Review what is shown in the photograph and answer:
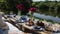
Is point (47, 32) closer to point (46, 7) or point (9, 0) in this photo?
point (9, 0)

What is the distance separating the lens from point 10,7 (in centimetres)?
1777

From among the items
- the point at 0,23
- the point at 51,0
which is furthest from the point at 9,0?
the point at 51,0

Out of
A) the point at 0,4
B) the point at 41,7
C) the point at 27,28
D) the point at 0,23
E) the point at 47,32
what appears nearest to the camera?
the point at 0,23

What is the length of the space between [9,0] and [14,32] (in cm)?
1056

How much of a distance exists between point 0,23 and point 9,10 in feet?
46.3

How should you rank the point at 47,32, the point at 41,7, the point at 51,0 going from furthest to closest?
the point at 51,0 → the point at 41,7 → the point at 47,32

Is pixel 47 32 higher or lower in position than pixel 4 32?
lower

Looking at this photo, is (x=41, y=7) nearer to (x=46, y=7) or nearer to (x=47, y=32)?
(x=46, y=7)

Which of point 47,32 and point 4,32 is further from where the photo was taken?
point 47,32

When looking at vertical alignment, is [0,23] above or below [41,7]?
above

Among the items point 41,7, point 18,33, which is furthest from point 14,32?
point 41,7

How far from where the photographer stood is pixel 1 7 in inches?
736

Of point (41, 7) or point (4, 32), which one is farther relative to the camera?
point (41, 7)

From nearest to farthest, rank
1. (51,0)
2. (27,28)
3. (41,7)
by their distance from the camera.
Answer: (27,28), (41,7), (51,0)
